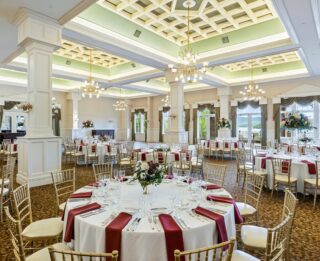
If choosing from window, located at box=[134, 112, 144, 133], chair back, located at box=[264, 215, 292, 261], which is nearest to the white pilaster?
window, located at box=[134, 112, 144, 133]

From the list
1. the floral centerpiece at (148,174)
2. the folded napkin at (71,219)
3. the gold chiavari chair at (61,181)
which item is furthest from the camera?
the gold chiavari chair at (61,181)

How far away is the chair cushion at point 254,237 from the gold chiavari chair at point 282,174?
2931 millimetres

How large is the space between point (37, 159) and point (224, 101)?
1108 centimetres

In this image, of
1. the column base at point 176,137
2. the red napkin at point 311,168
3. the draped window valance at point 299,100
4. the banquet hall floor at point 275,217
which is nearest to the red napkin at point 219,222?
the banquet hall floor at point 275,217

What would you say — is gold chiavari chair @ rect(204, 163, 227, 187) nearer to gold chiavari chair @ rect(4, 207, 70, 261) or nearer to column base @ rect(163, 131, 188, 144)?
gold chiavari chair @ rect(4, 207, 70, 261)

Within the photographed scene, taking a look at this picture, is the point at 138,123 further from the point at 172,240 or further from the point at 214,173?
the point at 172,240

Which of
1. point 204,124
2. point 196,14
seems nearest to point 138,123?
point 204,124

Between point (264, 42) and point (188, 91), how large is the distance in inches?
354

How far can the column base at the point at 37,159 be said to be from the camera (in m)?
5.45

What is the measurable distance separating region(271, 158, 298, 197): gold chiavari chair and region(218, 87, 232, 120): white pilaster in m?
8.79

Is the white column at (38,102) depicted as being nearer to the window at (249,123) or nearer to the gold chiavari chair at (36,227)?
the gold chiavari chair at (36,227)

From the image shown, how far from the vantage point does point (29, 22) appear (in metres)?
5.24

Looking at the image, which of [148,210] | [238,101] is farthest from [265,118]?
[148,210]

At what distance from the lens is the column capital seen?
17.2ft
